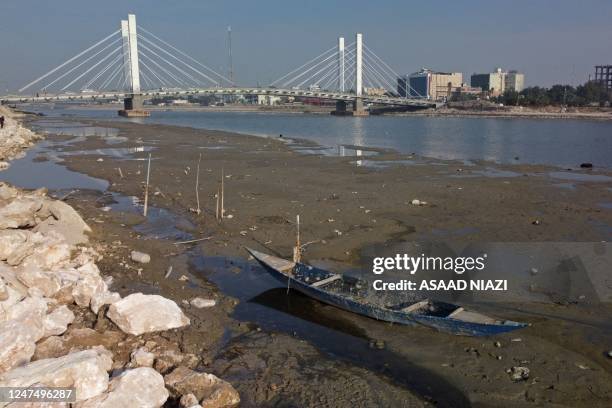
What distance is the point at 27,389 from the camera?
535 cm

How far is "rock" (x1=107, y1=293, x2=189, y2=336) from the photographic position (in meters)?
7.65

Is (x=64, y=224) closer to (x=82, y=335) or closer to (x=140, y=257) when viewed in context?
(x=140, y=257)

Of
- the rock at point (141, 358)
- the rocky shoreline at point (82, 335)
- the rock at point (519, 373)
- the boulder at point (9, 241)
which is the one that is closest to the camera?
the rocky shoreline at point (82, 335)

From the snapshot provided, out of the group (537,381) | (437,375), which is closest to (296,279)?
(437,375)

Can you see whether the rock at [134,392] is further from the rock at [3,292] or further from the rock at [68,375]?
the rock at [3,292]

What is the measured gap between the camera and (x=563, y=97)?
11919 cm

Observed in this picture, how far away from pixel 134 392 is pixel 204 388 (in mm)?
883

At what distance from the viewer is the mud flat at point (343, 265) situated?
22.9ft

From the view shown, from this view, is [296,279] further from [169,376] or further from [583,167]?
[583,167]

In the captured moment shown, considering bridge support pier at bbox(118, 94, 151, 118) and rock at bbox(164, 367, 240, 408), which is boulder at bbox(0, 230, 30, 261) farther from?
bridge support pier at bbox(118, 94, 151, 118)

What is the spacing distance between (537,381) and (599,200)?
1348cm

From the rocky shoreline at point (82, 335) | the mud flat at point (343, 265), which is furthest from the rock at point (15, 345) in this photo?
the mud flat at point (343, 265)

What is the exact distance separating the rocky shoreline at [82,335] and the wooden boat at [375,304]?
7.75ft

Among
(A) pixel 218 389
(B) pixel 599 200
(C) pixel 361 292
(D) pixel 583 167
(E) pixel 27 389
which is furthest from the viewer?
(D) pixel 583 167
